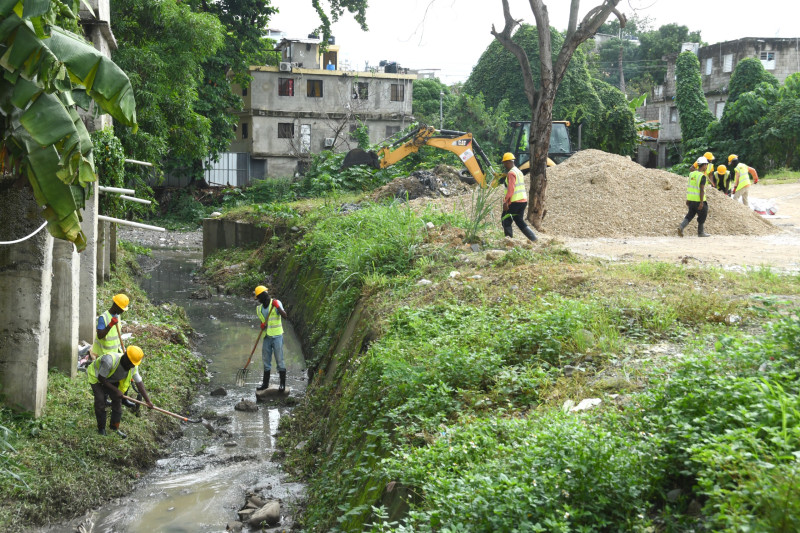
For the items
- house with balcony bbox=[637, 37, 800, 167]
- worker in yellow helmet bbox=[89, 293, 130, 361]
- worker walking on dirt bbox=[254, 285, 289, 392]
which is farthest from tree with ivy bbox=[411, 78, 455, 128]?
worker in yellow helmet bbox=[89, 293, 130, 361]

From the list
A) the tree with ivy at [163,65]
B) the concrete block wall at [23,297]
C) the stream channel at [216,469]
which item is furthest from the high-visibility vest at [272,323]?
the tree with ivy at [163,65]

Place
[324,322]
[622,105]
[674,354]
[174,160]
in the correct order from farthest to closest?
1. [622,105]
2. [174,160]
3. [324,322]
4. [674,354]

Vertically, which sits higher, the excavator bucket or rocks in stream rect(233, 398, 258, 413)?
the excavator bucket

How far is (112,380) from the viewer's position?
8422 mm

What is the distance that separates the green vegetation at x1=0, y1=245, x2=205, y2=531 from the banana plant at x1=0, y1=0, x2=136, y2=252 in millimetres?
2149

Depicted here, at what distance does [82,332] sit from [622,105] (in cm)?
3390

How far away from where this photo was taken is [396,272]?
1195cm

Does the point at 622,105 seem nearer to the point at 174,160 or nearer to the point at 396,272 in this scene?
the point at 174,160

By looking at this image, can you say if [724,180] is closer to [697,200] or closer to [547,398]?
[697,200]

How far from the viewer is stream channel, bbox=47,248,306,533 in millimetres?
7566

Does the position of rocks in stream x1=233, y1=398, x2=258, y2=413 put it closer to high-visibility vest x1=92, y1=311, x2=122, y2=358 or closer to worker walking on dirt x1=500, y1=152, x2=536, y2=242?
high-visibility vest x1=92, y1=311, x2=122, y2=358

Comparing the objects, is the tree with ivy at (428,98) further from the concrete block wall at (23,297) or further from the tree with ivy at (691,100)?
the concrete block wall at (23,297)

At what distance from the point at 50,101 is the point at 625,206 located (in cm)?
1404

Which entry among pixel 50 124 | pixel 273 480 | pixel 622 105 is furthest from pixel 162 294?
pixel 622 105
